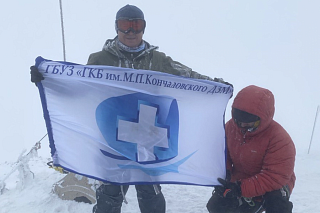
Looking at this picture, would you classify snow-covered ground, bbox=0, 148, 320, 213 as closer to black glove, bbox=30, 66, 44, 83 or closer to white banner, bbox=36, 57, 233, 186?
white banner, bbox=36, 57, 233, 186

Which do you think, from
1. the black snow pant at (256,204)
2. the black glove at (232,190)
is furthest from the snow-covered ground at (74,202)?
the black glove at (232,190)

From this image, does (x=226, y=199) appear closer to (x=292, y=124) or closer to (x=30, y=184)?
(x=30, y=184)

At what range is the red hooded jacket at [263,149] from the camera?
2471 mm

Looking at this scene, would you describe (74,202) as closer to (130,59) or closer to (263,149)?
(130,59)

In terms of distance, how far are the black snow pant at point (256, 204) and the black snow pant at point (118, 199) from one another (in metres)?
0.56

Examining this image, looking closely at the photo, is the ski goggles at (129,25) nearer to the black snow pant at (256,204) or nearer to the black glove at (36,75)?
the black glove at (36,75)

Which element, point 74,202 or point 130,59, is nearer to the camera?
point 130,59

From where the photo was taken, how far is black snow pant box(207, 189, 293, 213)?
2623 mm

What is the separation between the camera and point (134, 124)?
2.65 metres

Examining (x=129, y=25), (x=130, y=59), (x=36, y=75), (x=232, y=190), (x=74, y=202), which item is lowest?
(x=74, y=202)

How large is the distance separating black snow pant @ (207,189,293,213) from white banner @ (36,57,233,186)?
0.87ft

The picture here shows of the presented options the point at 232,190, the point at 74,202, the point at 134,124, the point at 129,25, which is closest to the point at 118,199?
the point at 134,124

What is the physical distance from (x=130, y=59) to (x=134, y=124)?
0.62 m

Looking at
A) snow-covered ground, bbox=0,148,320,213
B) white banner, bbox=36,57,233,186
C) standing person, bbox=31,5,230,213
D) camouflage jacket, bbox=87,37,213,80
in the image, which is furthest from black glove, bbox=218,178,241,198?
snow-covered ground, bbox=0,148,320,213
